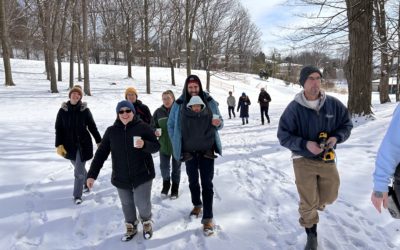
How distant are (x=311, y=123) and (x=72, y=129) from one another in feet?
12.6

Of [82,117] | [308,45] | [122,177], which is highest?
[308,45]

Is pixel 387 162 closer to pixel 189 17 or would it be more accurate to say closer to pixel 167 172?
pixel 167 172

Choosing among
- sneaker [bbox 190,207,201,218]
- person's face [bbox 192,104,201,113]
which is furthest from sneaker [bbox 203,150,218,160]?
sneaker [bbox 190,207,201,218]

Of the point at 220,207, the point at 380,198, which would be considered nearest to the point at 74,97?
the point at 220,207

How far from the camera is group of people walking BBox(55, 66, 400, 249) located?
12.2 ft

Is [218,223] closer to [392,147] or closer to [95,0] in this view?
[392,147]

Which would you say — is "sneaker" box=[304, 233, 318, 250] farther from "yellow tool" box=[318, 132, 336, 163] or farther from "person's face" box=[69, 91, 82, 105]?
"person's face" box=[69, 91, 82, 105]

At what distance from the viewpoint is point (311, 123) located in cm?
373

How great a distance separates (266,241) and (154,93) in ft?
81.4

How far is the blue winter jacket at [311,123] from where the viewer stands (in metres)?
3.72

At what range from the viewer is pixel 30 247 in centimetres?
443

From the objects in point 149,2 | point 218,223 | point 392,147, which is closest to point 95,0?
point 149,2

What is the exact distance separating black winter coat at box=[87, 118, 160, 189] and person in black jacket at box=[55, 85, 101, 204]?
4.83 feet

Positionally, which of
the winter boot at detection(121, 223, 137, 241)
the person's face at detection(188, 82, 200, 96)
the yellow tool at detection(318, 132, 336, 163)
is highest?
the person's face at detection(188, 82, 200, 96)
